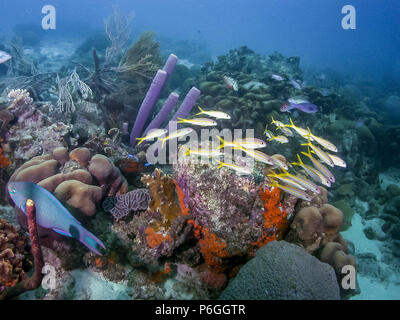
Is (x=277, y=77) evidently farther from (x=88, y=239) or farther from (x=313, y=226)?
(x=88, y=239)

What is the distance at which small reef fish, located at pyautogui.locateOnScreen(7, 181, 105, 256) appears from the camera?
2.07 meters

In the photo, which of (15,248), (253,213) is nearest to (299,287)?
(253,213)

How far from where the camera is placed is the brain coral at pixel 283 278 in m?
2.51

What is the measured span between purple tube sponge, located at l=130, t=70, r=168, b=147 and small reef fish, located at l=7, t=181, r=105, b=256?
3861mm

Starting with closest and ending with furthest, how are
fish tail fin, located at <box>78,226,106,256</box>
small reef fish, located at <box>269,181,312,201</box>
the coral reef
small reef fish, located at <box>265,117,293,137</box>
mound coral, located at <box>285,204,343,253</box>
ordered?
fish tail fin, located at <box>78,226,106,256</box> → the coral reef → small reef fish, located at <box>269,181,312,201</box> → mound coral, located at <box>285,204,343,253</box> → small reef fish, located at <box>265,117,293,137</box>

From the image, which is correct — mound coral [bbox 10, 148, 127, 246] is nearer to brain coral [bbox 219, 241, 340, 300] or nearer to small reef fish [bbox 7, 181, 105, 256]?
small reef fish [bbox 7, 181, 105, 256]

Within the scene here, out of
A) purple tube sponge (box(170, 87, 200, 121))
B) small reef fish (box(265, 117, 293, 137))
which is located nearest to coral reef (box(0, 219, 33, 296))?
purple tube sponge (box(170, 87, 200, 121))

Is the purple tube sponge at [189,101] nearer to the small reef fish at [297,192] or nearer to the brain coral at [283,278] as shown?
the small reef fish at [297,192]

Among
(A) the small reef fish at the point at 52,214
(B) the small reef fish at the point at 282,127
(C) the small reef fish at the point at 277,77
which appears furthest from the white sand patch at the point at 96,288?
(C) the small reef fish at the point at 277,77

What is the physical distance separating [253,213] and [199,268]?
3.71 feet

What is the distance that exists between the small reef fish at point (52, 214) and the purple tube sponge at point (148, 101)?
3861 millimetres

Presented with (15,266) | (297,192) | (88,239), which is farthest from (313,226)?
(15,266)

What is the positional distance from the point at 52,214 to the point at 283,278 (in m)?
2.60

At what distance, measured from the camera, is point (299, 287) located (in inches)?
98.8
